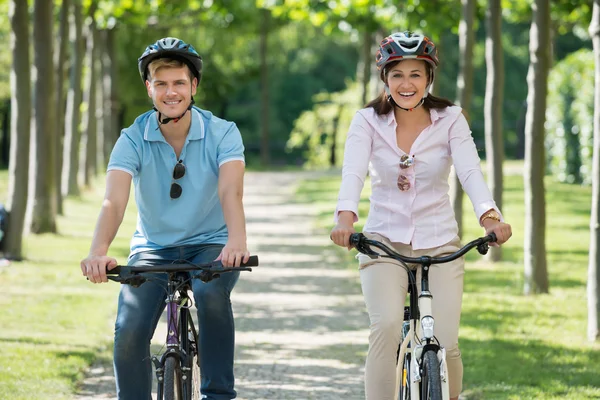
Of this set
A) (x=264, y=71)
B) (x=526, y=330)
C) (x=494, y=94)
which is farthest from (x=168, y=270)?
(x=264, y=71)

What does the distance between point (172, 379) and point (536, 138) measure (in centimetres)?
730

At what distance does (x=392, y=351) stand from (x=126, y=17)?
2090cm

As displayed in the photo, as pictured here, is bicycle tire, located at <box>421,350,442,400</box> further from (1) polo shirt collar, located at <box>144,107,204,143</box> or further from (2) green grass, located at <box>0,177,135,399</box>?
(2) green grass, located at <box>0,177,135,399</box>

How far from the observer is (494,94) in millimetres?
13211

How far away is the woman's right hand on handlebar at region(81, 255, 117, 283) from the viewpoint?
4.23 meters

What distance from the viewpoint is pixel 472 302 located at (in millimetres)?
10930

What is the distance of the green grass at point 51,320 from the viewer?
7242mm

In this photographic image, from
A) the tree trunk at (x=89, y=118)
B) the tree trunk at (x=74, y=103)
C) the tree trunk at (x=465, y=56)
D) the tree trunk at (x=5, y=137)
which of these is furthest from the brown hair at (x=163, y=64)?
the tree trunk at (x=5, y=137)

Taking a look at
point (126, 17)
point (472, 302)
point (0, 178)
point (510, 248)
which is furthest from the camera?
point (0, 178)

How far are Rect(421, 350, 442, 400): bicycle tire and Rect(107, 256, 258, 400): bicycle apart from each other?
763 millimetres

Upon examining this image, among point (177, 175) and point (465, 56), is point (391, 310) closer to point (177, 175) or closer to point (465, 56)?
point (177, 175)

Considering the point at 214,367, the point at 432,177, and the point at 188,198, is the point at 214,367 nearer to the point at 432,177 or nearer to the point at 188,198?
the point at 188,198

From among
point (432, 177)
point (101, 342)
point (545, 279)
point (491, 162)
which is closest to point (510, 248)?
point (491, 162)

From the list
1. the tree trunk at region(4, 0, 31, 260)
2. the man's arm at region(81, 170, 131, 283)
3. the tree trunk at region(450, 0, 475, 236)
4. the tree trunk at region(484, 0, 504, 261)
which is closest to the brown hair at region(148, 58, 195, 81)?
the man's arm at region(81, 170, 131, 283)
